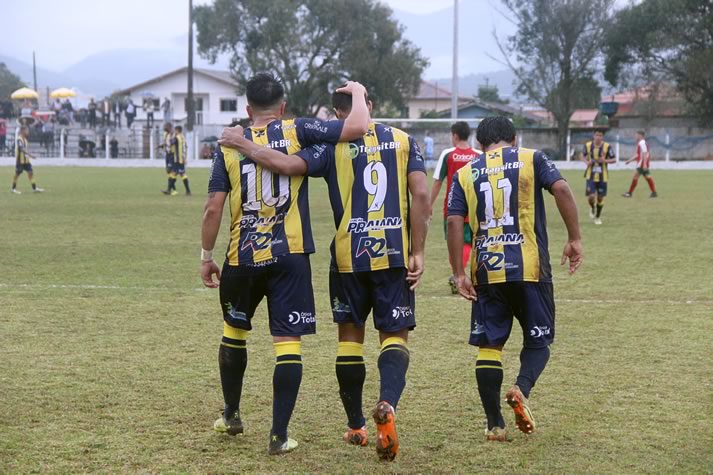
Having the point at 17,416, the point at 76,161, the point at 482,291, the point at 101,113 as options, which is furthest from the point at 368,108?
the point at 101,113

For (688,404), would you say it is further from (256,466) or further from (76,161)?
(76,161)

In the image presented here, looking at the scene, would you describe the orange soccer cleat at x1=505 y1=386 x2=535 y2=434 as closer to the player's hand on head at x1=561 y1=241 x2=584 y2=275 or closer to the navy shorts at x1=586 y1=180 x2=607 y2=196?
the player's hand on head at x1=561 y1=241 x2=584 y2=275

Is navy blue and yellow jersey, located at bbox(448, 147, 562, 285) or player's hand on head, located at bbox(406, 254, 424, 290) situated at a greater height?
navy blue and yellow jersey, located at bbox(448, 147, 562, 285)

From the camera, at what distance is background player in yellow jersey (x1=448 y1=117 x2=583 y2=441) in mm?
5613

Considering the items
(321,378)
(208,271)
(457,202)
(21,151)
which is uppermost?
(21,151)

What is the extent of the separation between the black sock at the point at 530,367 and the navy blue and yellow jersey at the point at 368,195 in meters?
0.94

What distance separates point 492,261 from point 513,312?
1.12 ft

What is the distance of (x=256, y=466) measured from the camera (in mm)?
5062

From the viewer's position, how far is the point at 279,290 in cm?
538

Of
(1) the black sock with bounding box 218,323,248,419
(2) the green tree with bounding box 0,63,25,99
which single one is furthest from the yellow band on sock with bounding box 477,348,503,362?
(2) the green tree with bounding box 0,63,25,99

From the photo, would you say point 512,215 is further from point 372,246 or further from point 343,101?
point 343,101

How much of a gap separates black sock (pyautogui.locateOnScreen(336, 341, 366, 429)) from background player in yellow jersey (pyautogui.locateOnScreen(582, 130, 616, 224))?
1451 centimetres

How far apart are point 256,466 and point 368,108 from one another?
197 cm

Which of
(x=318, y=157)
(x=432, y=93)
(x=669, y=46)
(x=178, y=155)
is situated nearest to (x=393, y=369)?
(x=318, y=157)
